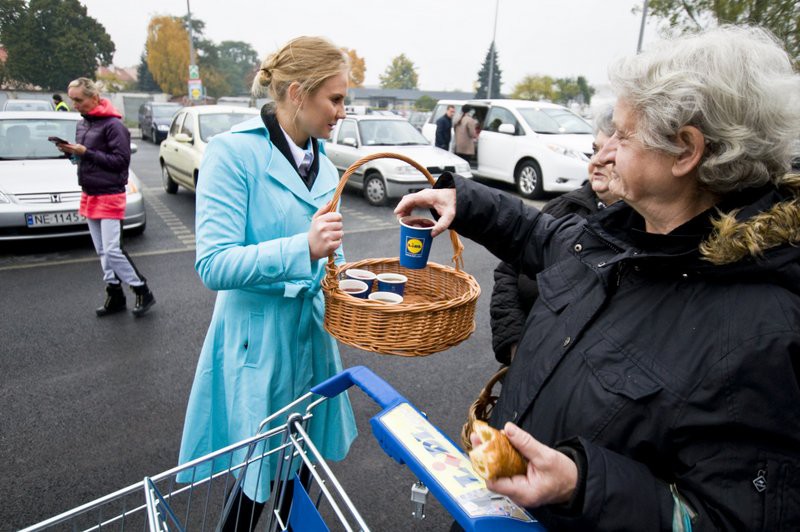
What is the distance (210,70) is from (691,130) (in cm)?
7026

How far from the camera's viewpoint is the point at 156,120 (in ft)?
71.1

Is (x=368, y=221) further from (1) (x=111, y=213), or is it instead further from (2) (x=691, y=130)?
(2) (x=691, y=130)

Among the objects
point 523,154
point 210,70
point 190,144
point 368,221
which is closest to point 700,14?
point 523,154

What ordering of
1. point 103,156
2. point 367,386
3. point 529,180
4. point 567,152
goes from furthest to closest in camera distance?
point 529,180
point 567,152
point 103,156
point 367,386

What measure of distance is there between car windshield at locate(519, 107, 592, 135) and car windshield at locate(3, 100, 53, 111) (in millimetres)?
13879

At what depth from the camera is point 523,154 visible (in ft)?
33.7

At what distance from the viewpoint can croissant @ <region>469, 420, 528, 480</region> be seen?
0.88 meters

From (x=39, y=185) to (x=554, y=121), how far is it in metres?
9.02

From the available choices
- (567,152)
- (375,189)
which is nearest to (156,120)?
(375,189)

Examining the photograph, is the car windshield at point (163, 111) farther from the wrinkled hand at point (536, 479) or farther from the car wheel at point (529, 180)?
the wrinkled hand at point (536, 479)

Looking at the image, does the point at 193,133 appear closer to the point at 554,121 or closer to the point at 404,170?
the point at 404,170

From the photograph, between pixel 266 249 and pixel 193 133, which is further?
pixel 193 133

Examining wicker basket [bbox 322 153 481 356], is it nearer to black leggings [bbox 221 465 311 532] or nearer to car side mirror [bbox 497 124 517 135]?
black leggings [bbox 221 465 311 532]

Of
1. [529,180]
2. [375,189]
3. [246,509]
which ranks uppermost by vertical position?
[529,180]
